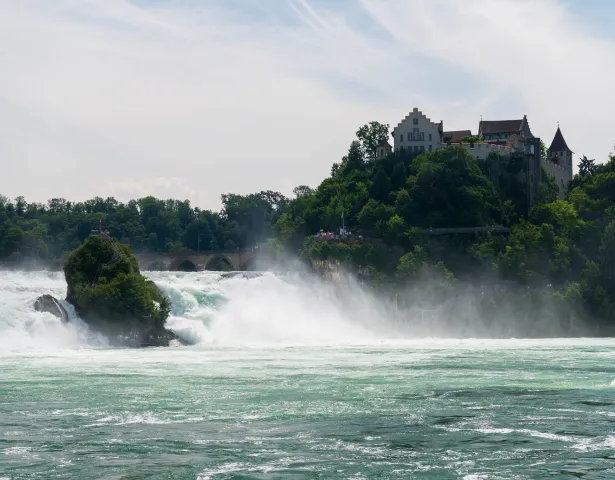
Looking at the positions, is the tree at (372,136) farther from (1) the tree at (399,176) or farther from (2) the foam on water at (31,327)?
(2) the foam on water at (31,327)

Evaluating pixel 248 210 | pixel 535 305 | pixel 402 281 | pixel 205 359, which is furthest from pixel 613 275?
pixel 248 210

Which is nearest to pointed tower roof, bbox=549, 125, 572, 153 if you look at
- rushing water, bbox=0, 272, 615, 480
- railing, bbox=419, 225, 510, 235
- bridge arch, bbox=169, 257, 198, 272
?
railing, bbox=419, 225, 510, 235

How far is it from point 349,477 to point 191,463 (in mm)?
3797

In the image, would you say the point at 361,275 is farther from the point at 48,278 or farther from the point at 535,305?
the point at 48,278

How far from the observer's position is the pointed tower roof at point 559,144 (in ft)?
408

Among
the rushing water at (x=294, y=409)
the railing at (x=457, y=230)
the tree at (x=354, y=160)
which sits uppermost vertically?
the tree at (x=354, y=160)

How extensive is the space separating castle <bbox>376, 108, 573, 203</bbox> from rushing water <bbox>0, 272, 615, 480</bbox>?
1835 inches

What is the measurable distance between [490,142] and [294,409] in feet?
287

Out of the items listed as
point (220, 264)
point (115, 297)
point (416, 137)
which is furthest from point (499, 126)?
point (115, 297)

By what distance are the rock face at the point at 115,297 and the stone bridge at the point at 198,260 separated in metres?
49.5

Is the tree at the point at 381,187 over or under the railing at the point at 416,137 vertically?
under

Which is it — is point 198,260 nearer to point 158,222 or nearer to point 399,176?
point 399,176

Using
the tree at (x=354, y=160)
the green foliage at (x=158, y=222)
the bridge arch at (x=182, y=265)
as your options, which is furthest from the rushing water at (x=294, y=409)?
the green foliage at (x=158, y=222)

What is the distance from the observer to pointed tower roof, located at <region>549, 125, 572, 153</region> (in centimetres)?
12431
